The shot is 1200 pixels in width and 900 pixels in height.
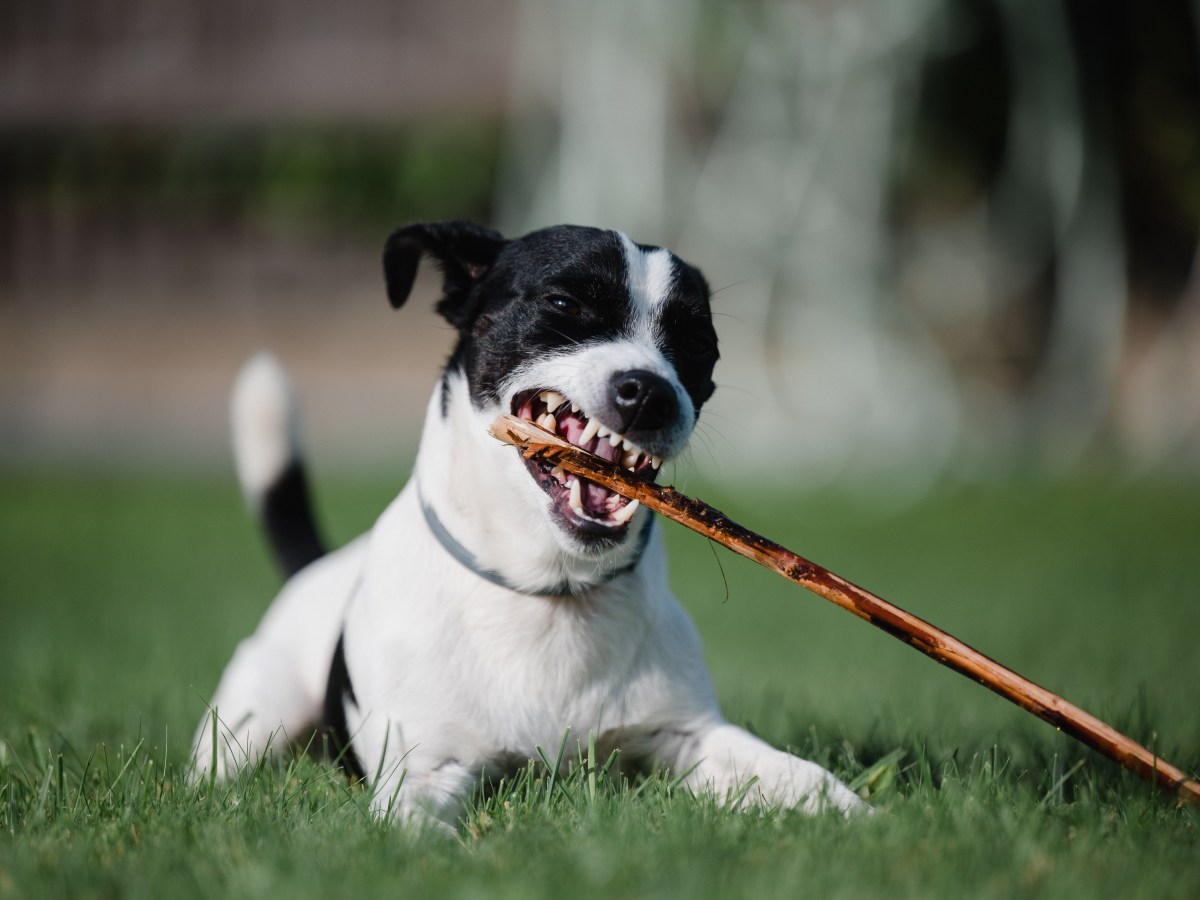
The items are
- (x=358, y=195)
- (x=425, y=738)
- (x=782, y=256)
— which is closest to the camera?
(x=425, y=738)

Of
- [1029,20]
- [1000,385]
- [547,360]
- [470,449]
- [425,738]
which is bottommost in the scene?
[1000,385]

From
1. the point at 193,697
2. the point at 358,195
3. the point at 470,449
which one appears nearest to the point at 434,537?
the point at 470,449

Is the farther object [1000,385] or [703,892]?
[1000,385]

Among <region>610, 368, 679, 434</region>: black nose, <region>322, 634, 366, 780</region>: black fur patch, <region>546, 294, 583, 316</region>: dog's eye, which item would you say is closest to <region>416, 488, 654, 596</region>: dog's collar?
<region>610, 368, 679, 434</region>: black nose

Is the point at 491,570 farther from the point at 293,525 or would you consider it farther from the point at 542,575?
the point at 293,525

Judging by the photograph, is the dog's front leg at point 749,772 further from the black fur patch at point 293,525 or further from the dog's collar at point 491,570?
the black fur patch at point 293,525

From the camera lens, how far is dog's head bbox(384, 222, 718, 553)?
258 cm

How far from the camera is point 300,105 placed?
591 inches

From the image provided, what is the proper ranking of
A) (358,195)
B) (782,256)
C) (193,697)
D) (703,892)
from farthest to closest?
(358,195), (782,256), (193,697), (703,892)

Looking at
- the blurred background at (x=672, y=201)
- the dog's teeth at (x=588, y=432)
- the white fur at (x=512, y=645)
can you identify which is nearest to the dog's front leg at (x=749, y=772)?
the white fur at (x=512, y=645)

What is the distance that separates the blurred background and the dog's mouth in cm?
501

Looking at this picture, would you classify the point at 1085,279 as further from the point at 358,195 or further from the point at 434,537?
the point at 434,537

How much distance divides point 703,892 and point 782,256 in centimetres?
912

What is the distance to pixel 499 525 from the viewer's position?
271 centimetres
